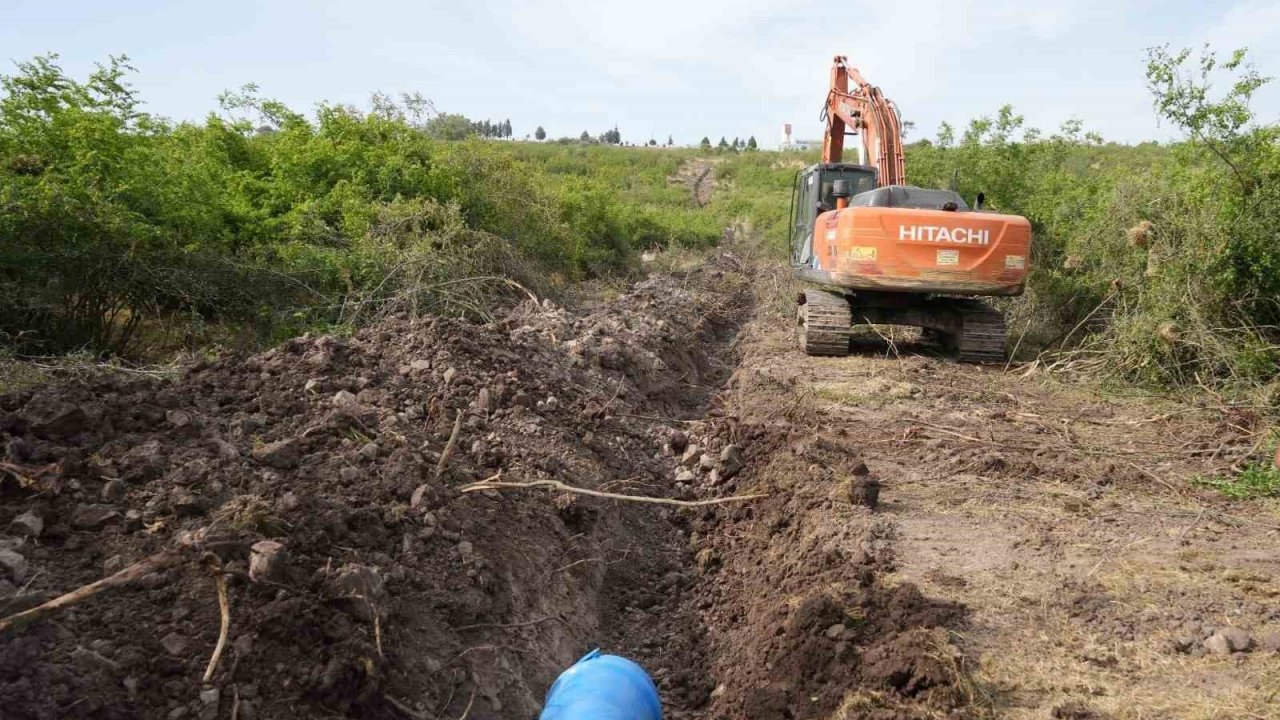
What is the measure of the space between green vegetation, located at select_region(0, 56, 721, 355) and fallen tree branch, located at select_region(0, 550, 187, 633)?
14.0ft

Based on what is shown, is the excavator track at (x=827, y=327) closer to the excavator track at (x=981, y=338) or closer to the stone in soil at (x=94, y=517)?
the excavator track at (x=981, y=338)

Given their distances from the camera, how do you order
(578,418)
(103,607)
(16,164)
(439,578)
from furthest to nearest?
(16,164)
(578,418)
(439,578)
(103,607)

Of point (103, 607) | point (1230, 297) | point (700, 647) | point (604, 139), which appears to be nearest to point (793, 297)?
point (1230, 297)

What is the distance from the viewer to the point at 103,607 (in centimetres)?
253

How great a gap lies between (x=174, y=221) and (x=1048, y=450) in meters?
7.71

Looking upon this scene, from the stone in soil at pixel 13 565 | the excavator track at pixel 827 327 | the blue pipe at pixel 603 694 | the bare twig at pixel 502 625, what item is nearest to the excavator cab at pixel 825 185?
the excavator track at pixel 827 327

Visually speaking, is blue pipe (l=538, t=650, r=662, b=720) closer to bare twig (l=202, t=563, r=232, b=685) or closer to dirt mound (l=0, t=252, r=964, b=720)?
dirt mound (l=0, t=252, r=964, b=720)

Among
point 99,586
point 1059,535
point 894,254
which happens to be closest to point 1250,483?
point 1059,535

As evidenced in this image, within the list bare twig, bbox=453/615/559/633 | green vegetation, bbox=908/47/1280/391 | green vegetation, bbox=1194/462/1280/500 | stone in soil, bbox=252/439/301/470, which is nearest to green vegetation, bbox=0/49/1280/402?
green vegetation, bbox=908/47/1280/391

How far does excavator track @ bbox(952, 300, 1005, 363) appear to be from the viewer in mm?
9805

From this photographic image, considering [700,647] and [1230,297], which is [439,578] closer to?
[700,647]

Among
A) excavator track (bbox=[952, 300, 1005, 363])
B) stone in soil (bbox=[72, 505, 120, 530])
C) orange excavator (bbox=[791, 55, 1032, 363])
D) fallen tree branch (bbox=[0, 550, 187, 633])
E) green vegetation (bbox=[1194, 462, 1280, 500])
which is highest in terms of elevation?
orange excavator (bbox=[791, 55, 1032, 363])

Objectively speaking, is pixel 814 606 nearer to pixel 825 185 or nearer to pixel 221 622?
pixel 221 622

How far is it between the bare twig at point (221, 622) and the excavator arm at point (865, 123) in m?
9.88
